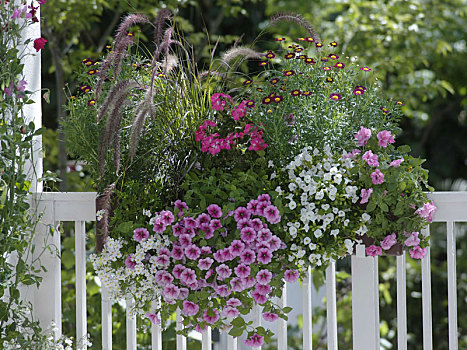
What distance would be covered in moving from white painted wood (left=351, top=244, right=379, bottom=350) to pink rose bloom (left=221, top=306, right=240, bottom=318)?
413 mm

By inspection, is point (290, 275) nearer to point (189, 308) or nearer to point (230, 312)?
point (230, 312)

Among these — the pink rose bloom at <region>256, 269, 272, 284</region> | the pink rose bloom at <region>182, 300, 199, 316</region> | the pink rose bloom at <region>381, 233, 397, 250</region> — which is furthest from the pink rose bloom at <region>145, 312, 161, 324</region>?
the pink rose bloom at <region>381, 233, 397, 250</region>

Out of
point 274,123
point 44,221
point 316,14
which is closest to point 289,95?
point 274,123

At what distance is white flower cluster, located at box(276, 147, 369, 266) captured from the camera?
1.79 metres

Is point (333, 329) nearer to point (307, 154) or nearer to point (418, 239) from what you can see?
point (418, 239)

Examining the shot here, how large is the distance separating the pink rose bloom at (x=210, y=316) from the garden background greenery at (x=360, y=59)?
1.09 meters

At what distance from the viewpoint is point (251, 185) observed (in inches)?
73.0

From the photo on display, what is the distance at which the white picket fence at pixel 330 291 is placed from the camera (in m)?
1.96

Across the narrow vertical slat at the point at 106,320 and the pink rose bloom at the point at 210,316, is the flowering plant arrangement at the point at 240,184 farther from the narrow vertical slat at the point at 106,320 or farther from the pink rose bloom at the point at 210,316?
the narrow vertical slat at the point at 106,320

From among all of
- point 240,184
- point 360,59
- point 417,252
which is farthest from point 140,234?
point 360,59

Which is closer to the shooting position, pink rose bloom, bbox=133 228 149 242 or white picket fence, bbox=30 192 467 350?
pink rose bloom, bbox=133 228 149 242

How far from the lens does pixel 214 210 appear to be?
70.9 inches

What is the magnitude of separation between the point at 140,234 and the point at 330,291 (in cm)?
65

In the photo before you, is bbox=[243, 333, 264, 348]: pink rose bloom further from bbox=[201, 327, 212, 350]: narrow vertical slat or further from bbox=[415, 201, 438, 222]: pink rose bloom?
bbox=[415, 201, 438, 222]: pink rose bloom
